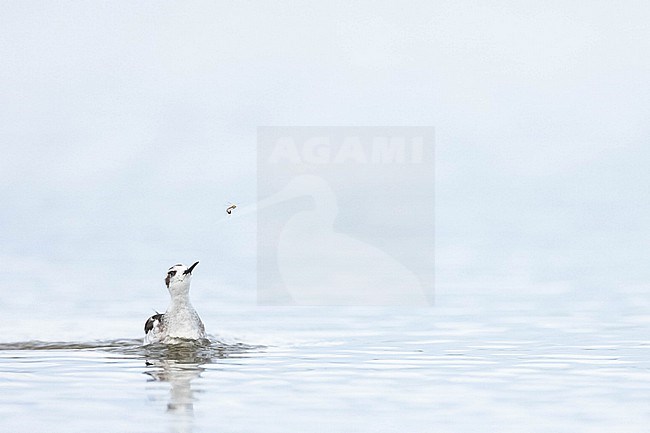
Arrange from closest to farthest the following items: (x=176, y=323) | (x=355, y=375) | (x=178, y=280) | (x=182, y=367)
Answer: (x=355, y=375) → (x=182, y=367) → (x=176, y=323) → (x=178, y=280)

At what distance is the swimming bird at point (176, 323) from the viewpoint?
52.8ft

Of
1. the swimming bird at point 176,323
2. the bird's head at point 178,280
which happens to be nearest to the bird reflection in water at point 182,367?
the swimming bird at point 176,323

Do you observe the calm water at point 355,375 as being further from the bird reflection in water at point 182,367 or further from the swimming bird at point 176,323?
the swimming bird at point 176,323

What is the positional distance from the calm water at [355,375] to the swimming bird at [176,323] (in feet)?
1.01

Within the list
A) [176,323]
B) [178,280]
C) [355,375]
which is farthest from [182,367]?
[178,280]

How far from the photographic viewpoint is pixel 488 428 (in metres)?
10.3

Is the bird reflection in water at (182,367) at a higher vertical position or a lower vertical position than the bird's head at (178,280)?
lower

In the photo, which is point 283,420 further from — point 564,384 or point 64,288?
point 64,288

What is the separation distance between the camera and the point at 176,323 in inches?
642

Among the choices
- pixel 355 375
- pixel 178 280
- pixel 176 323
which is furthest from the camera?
pixel 178 280

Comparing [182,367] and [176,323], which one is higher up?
[176,323]

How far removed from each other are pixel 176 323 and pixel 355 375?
3907 millimetres

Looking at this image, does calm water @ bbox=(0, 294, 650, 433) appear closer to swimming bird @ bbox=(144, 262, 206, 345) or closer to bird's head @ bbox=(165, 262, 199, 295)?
swimming bird @ bbox=(144, 262, 206, 345)

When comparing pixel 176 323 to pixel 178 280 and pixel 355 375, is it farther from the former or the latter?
pixel 355 375
